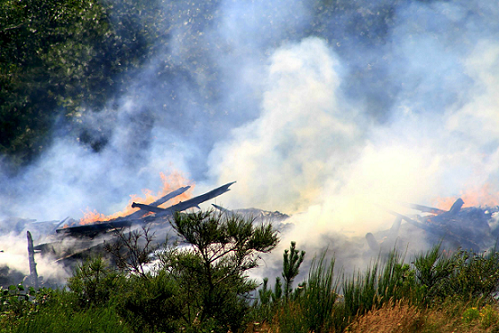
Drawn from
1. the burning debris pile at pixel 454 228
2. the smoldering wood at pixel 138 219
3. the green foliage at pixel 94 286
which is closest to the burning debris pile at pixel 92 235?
the smoldering wood at pixel 138 219

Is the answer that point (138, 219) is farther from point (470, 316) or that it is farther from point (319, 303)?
point (470, 316)

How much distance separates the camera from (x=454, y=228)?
12648 millimetres

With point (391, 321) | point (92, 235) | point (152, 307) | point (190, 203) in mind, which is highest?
point (190, 203)

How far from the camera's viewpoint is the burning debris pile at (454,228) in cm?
1244

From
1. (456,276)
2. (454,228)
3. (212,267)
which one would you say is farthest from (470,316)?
(454,228)

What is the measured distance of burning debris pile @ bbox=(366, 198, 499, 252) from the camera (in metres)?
12.4

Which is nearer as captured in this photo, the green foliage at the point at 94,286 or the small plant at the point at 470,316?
the small plant at the point at 470,316

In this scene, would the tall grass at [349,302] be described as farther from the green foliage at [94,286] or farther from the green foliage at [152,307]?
the green foliage at [94,286]

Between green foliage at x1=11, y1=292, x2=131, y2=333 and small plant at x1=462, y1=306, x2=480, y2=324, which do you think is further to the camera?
small plant at x1=462, y1=306, x2=480, y2=324

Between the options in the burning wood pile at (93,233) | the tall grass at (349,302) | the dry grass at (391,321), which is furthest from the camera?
the burning wood pile at (93,233)

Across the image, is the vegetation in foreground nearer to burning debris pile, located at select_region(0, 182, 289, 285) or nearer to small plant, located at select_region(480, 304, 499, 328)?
small plant, located at select_region(480, 304, 499, 328)

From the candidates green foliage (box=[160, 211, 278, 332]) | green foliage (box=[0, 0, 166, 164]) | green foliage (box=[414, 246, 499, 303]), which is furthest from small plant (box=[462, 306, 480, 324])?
green foliage (box=[0, 0, 166, 164])

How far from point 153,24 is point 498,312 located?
17.7 meters

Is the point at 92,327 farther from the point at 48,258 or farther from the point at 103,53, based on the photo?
the point at 103,53
